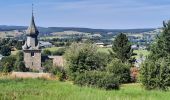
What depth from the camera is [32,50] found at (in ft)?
389

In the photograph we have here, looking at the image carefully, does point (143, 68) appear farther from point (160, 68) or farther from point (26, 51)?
point (26, 51)

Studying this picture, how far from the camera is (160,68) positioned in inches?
1389

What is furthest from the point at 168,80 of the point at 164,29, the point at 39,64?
the point at 39,64

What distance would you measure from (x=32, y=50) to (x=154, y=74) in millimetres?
85676

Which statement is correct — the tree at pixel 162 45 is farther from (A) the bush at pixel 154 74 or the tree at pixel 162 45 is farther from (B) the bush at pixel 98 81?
(B) the bush at pixel 98 81

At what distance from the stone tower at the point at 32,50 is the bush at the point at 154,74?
263ft

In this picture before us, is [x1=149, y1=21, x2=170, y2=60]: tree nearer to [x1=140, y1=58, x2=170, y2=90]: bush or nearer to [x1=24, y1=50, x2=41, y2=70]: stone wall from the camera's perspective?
[x1=140, y1=58, x2=170, y2=90]: bush

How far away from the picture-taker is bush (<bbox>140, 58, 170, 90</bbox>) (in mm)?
33562

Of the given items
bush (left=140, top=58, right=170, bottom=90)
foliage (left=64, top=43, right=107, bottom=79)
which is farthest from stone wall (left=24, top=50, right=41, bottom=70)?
bush (left=140, top=58, right=170, bottom=90)

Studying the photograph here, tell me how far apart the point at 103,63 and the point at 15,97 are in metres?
49.9

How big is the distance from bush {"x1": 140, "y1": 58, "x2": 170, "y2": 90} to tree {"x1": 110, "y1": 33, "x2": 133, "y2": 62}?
151 feet

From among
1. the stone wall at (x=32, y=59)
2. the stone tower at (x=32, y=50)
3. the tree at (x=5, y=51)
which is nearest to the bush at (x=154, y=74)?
the stone wall at (x=32, y=59)

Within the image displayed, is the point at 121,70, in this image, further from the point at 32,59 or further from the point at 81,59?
the point at 32,59

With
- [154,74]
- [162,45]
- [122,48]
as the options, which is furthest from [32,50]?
[154,74]
